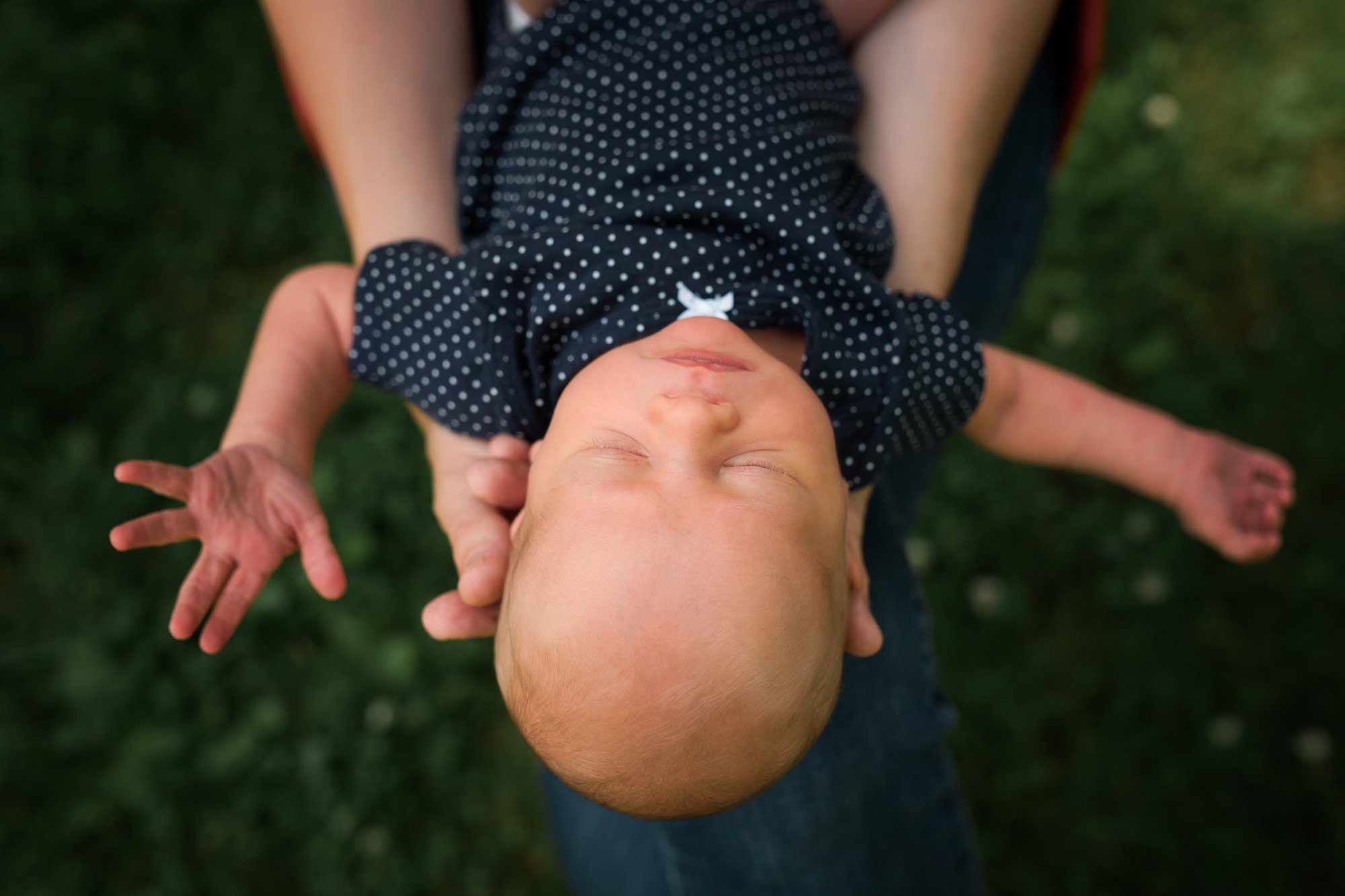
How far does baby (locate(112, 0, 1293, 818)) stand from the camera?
1.28 m

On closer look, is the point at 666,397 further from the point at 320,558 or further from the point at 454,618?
the point at 320,558

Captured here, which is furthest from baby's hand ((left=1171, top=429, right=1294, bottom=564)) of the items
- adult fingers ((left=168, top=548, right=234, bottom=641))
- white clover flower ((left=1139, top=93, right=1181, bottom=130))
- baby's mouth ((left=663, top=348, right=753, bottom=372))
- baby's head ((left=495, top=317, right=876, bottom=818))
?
white clover flower ((left=1139, top=93, right=1181, bottom=130))

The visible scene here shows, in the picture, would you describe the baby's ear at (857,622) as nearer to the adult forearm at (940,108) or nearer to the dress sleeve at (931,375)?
the dress sleeve at (931,375)

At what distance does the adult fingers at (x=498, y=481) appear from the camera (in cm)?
147

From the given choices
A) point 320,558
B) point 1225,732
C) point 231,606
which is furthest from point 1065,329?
point 231,606

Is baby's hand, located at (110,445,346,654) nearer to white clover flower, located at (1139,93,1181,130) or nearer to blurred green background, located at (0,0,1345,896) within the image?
blurred green background, located at (0,0,1345,896)

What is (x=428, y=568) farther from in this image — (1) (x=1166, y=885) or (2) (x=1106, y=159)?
(2) (x=1106, y=159)

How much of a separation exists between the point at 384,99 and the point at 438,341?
0.47 m

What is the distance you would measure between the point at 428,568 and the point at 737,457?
169 cm

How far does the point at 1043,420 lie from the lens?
1.77 meters

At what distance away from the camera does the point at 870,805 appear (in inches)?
65.4

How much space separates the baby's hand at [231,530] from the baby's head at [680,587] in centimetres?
35

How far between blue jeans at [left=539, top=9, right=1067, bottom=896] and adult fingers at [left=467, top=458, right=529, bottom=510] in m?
0.57

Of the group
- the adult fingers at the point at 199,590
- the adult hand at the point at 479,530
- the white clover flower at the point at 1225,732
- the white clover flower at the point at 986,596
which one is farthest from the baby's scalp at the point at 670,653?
the white clover flower at the point at 1225,732
